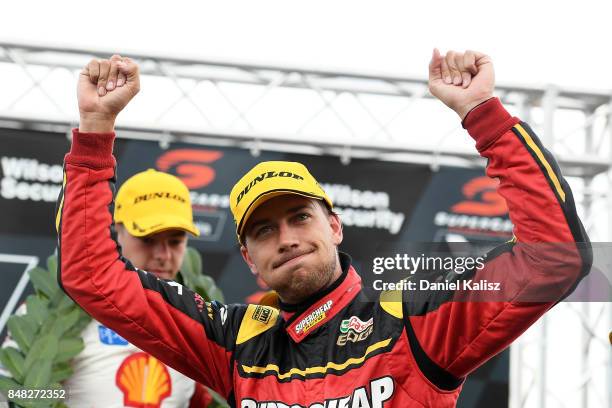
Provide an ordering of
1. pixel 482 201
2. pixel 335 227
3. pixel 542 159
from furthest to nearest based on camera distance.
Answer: pixel 482 201
pixel 335 227
pixel 542 159

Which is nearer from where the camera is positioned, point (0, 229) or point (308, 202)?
point (308, 202)

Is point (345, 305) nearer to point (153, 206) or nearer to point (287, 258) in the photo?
point (287, 258)

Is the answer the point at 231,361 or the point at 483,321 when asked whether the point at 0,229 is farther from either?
the point at 483,321

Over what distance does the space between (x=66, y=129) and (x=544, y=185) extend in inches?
144

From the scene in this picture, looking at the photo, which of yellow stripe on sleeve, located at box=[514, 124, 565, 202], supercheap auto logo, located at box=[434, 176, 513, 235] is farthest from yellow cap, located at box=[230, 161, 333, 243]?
supercheap auto logo, located at box=[434, 176, 513, 235]

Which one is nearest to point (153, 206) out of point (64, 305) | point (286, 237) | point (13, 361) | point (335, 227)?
point (64, 305)

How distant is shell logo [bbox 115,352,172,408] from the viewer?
2.96 m

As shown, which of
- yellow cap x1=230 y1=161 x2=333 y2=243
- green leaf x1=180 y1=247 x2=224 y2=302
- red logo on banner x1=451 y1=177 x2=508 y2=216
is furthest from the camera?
red logo on banner x1=451 y1=177 x2=508 y2=216

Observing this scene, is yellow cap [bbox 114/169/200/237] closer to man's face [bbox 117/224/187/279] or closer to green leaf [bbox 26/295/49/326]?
man's face [bbox 117/224/187/279]

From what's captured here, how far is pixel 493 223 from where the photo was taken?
4.99 metres

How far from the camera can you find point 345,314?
1980 mm

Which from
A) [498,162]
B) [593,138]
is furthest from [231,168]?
[498,162]

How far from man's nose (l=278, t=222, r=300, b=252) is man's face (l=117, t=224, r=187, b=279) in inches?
50.5

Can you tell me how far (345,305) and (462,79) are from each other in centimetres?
59
